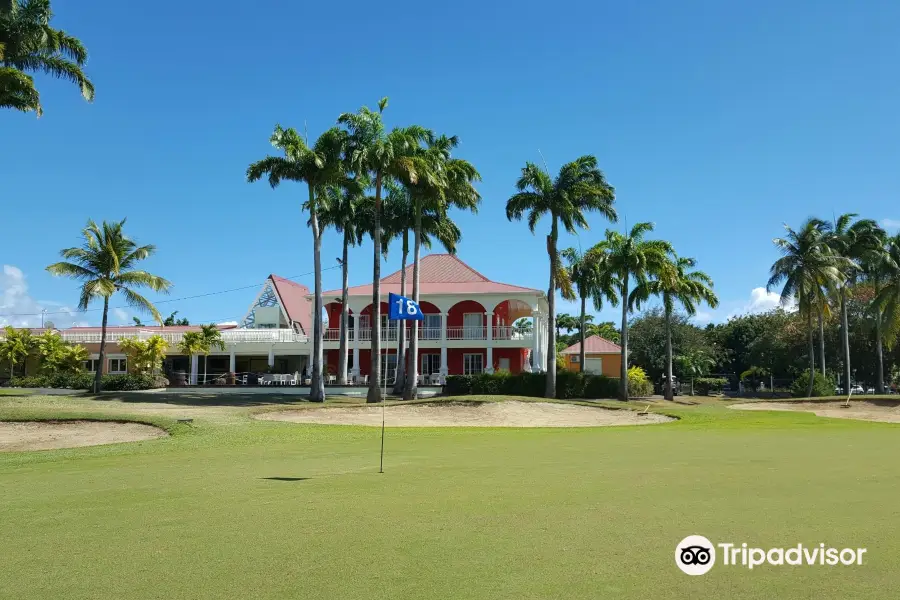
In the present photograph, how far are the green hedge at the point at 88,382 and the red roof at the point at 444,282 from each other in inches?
542

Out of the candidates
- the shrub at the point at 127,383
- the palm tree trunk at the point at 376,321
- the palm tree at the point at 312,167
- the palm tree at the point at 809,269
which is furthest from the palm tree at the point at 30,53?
the palm tree at the point at 809,269

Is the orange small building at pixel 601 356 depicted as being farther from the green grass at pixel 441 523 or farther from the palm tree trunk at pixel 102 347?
the green grass at pixel 441 523

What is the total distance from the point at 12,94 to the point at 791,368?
2305 inches

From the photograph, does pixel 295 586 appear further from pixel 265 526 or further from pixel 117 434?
pixel 117 434

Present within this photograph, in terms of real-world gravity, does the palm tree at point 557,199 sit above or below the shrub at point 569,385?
above

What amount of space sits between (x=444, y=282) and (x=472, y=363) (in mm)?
6286

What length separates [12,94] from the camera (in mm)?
27422

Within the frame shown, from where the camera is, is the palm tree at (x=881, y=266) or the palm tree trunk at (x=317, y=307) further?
the palm tree at (x=881, y=266)

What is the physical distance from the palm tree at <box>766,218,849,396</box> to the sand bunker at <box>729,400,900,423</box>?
26.8ft

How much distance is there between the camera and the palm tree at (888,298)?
146 feet

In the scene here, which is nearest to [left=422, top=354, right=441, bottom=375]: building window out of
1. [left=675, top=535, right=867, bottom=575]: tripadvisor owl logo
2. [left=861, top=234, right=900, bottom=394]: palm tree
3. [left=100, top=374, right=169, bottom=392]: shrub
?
[left=100, top=374, right=169, bottom=392]: shrub

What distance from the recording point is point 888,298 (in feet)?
149

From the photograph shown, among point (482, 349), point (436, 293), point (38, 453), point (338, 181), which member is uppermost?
point (338, 181)

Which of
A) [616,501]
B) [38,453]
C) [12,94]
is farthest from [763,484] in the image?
[12,94]
